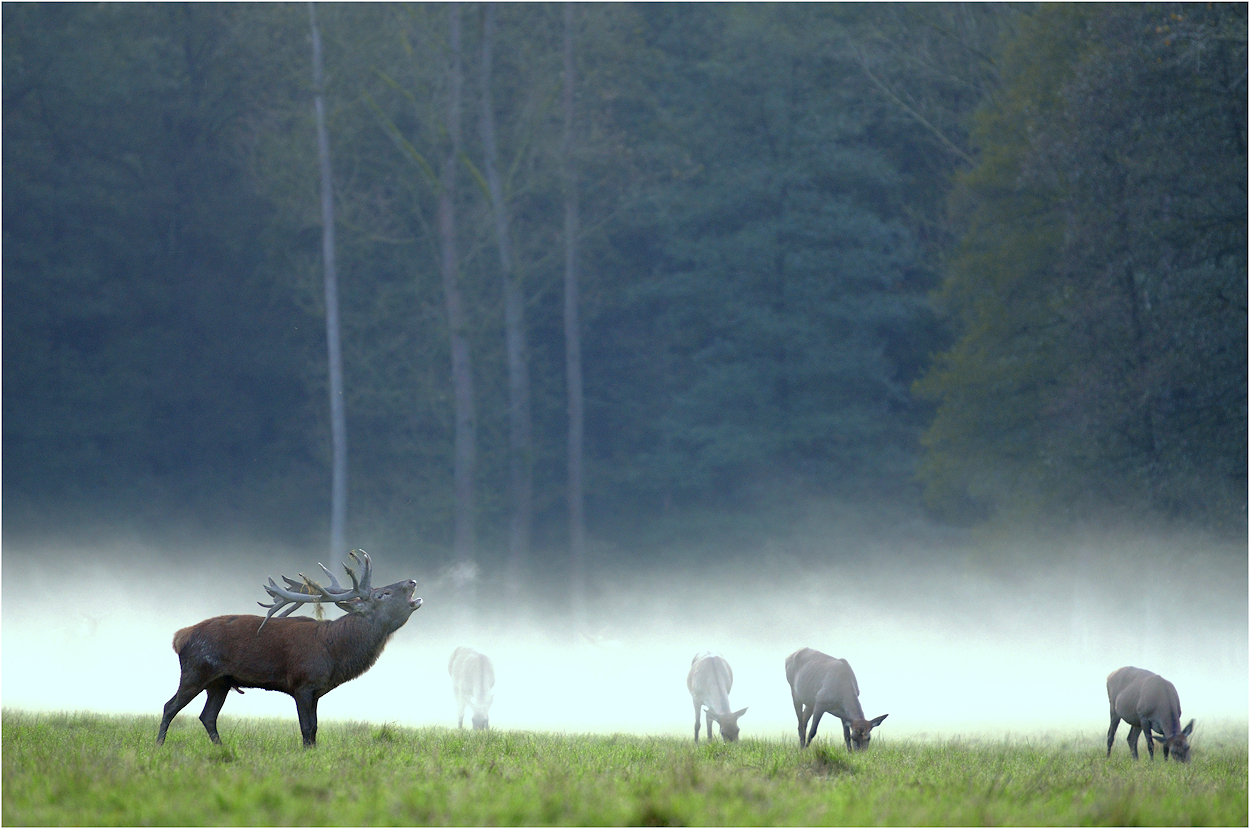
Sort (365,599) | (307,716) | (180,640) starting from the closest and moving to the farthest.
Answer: (180,640) < (307,716) < (365,599)

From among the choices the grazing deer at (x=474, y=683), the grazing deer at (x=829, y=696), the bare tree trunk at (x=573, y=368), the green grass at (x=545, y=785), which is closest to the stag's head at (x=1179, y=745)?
the green grass at (x=545, y=785)

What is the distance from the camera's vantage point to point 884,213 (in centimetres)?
4641

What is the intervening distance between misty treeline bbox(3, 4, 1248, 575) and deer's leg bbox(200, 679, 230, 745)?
29.7 metres

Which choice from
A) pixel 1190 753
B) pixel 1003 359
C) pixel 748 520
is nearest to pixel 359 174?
pixel 748 520

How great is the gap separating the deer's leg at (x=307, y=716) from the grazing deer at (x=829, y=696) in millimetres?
4604

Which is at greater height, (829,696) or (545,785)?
(829,696)

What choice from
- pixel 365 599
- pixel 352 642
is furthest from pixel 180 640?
pixel 365 599

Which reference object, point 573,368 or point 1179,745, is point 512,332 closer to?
point 573,368

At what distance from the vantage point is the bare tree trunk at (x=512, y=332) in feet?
139

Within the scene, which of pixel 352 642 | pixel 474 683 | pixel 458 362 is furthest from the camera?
pixel 458 362

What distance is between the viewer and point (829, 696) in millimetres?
12961

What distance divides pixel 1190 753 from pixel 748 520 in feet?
107

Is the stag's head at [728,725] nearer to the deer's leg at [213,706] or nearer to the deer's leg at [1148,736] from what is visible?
the deer's leg at [1148,736]

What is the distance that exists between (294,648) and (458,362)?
30275mm
